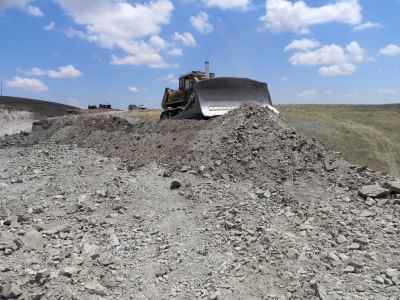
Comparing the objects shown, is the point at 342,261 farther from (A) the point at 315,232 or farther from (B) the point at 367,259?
(A) the point at 315,232

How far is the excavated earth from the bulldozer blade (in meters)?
3.26

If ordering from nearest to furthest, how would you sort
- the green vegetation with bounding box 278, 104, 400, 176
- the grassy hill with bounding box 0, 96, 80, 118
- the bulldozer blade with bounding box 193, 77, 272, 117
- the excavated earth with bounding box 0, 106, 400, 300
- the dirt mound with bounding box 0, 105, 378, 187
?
the excavated earth with bounding box 0, 106, 400, 300
the dirt mound with bounding box 0, 105, 378, 187
the bulldozer blade with bounding box 193, 77, 272, 117
the green vegetation with bounding box 278, 104, 400, 176
the grassy hill with bounding box 0, 96, 80, 118

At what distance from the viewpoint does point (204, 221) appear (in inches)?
240

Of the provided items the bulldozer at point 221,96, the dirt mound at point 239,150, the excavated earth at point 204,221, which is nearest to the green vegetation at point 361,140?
the bulldozer at point 221,96

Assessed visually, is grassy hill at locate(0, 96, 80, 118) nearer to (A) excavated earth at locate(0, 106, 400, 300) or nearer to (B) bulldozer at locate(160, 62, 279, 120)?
(B) bulldozer at locate(160, 62, 279, 120)

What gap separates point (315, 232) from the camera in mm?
5805

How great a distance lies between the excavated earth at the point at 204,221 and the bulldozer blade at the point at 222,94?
3.26 meters

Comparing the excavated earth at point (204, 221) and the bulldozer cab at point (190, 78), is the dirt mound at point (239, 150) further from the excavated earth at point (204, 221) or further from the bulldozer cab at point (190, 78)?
the bulldozer cab at point (190, 78)

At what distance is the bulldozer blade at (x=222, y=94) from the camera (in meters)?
13.0

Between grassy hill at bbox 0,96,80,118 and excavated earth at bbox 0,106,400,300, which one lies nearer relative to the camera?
excavated earth at bbox 0,106,400,300

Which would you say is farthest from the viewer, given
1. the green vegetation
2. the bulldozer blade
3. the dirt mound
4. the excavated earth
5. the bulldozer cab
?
the green vegetation

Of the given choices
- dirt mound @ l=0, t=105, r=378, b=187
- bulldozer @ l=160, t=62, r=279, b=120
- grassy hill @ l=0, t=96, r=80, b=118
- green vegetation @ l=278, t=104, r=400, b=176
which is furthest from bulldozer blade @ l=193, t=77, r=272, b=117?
grassy hill @ l=0, t=96, r=80, b=118

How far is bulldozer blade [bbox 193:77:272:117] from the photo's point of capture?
13031 millimetres

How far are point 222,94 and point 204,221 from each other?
7.69 meters
